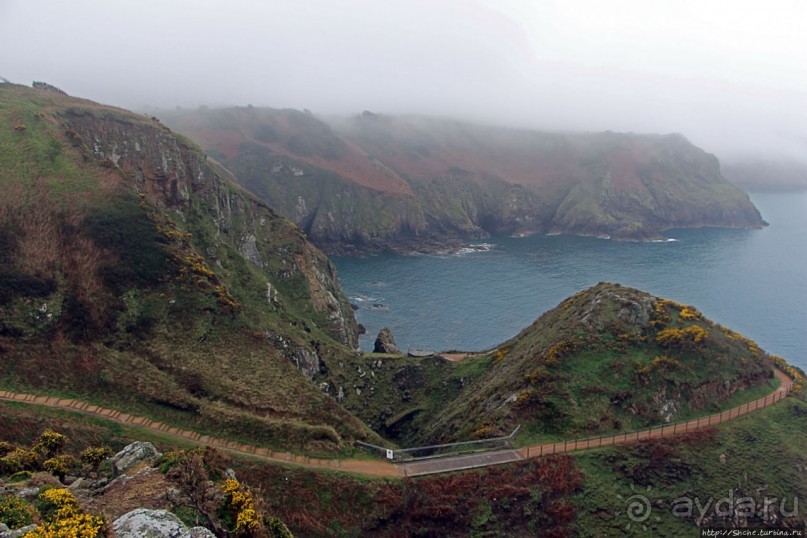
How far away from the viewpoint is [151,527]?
20438mm

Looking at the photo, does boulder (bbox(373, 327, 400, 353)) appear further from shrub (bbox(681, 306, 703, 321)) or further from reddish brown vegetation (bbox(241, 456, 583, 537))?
reddish brown vegetation (bbox(241, 456, 583, 537))

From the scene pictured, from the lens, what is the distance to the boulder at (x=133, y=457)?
28906 millimetres

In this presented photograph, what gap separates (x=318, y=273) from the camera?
3853 inches

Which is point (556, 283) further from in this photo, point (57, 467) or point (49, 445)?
point (57, 467)

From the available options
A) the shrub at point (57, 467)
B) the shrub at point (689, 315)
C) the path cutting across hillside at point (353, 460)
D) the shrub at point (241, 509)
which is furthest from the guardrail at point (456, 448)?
the shrub at point (689, 315)

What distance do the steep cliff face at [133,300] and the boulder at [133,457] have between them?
1144 cm

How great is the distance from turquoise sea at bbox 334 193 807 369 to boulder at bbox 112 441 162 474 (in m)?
70.9

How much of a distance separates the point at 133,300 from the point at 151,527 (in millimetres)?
35893

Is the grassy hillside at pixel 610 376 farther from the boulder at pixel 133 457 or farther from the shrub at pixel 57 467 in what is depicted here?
the shrub at pixel 57 467

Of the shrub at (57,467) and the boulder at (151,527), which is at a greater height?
the boulder at (151,527)

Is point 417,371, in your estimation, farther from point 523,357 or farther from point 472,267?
point 472,267

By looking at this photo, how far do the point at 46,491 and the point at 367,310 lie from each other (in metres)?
96.9

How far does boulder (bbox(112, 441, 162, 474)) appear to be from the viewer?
2891 cm

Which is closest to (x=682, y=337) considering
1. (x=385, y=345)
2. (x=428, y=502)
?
(x=428, y=502)
